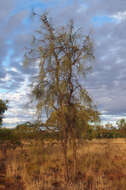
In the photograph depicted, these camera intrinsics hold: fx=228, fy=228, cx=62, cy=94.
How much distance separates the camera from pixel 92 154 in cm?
1812

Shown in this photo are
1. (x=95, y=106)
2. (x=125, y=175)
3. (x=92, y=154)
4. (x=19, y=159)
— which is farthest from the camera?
(x=92, y=154)

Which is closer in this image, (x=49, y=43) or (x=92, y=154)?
(x=49, y=43)

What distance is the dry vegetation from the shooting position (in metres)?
9.98

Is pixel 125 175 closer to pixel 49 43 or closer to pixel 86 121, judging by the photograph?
pixel 86 121

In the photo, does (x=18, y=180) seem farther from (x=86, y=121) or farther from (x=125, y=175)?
(x=125, y=175)

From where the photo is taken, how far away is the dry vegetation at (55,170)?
32.8 feet

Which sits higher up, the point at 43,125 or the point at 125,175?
the point at 43,125

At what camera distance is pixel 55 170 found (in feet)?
43.2

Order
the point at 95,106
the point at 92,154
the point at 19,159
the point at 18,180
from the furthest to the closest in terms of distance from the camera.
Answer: the point at 92,154 < the point at 19,159 < the point at 18,180 < the point at 95,106

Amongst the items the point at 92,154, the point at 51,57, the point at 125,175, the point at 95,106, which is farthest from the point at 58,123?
the point at 92,154

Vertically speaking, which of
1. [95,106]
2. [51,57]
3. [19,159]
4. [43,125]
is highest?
[51,57]

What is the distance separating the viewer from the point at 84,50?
10.4 metres

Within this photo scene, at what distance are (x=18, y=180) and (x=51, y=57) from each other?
6229 millimetres

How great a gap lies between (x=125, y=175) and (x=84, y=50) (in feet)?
25.2
